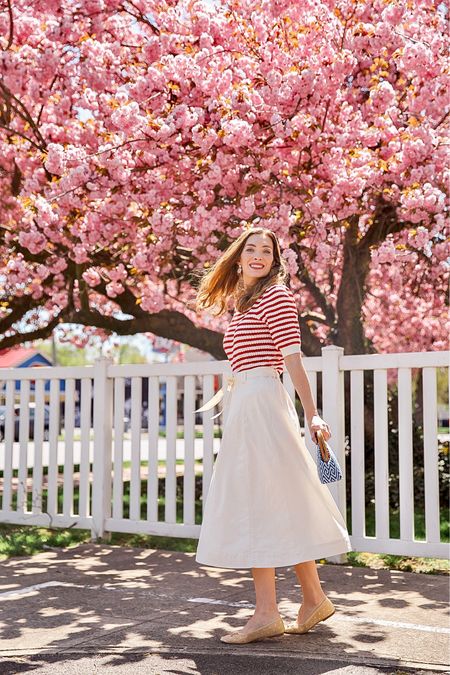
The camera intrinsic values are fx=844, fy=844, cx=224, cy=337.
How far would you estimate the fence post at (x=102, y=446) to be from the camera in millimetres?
7020

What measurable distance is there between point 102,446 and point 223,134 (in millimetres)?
2871

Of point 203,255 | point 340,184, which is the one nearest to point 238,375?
point 340,184

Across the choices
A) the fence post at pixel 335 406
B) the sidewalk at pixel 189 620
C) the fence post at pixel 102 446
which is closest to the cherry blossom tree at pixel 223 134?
the fence post at pixel 102 446

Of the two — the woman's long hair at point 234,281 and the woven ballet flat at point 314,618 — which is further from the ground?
the woman's long hair at point 234,281

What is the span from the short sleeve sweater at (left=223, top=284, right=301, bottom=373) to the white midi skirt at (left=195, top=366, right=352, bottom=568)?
0.07m

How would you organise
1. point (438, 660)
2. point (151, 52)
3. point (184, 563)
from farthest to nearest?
point (151, 52), point (184, 563), point (438, 660)

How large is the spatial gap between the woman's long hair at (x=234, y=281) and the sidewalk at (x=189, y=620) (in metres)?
1.60

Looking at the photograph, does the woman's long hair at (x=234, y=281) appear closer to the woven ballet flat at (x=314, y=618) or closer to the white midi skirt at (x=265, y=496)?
the white midi skirt at (x=265, y=496)

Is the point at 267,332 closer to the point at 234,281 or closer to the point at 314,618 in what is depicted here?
the point at 234,281

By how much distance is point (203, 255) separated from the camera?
906cm

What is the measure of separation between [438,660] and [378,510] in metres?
2.19

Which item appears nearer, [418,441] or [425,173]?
[425,173]

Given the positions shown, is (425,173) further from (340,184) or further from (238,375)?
(238,375)

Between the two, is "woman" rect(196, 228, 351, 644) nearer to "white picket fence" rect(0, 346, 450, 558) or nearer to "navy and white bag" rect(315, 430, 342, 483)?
"navy and white bag" rect(315, 430, 342, 483)
